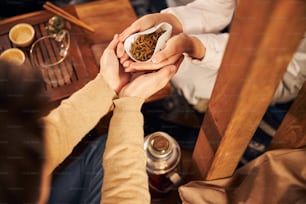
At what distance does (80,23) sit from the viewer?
1649mm

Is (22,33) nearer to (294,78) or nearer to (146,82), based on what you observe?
(146,82)

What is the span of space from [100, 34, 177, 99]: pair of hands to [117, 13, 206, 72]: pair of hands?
3cm

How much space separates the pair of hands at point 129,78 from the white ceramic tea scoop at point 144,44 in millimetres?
80

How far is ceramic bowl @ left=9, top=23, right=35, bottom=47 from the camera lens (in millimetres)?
1622

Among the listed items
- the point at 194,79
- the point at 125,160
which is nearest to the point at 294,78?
the point at 194,79

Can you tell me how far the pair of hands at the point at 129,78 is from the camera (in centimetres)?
105

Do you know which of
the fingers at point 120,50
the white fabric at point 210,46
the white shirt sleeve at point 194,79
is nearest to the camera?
the fingers at point 120,50

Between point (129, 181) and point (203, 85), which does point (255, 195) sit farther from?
point (203, 85)

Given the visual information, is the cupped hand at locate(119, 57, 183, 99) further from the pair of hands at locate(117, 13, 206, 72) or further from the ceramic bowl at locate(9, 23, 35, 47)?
the ceramic bowl at locate(9, 23, 35, 47)

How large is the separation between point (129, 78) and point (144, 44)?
0.20m

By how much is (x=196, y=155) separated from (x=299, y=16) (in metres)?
0.65

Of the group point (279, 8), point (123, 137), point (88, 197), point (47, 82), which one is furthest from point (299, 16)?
point (47, 82)

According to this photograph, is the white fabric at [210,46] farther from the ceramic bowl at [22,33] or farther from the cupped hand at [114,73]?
the ceramic bowl at [22,33]

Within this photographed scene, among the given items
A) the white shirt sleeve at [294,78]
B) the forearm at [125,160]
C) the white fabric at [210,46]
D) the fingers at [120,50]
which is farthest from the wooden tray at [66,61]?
the white shirt sleeve at [294,78]
